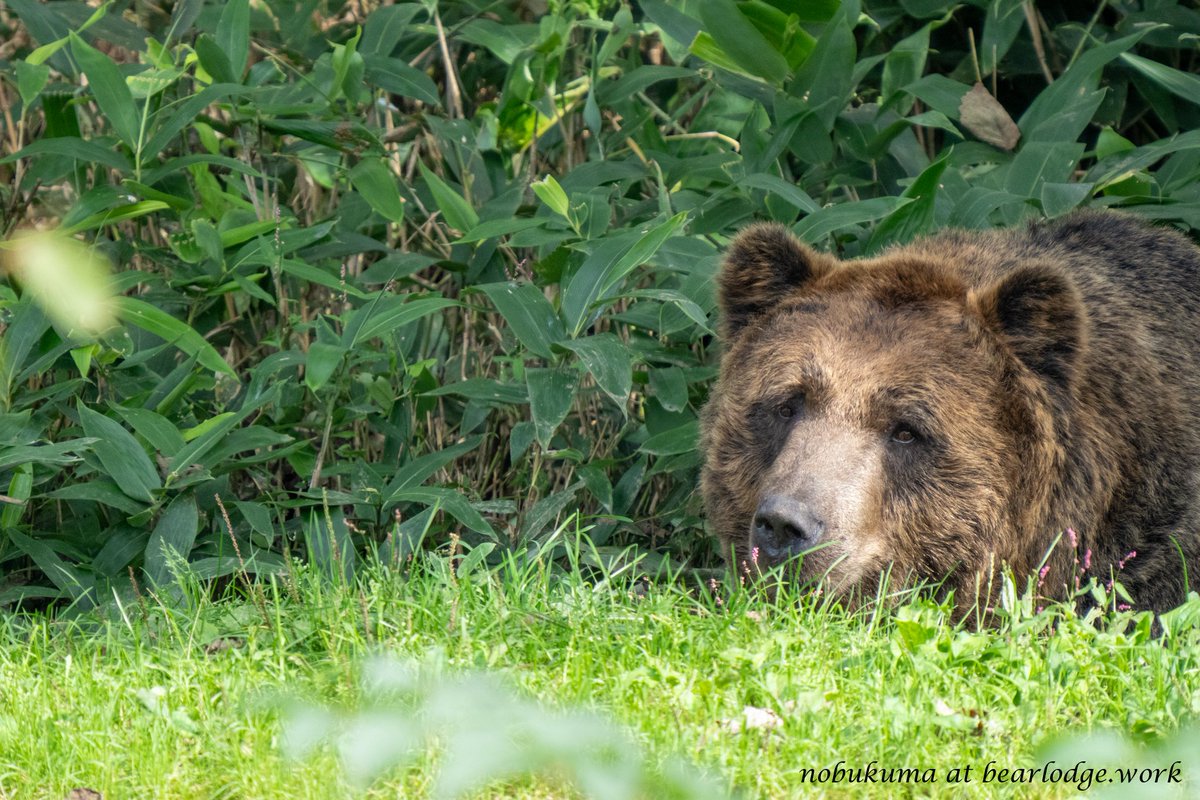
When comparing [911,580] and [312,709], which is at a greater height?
[312,709]

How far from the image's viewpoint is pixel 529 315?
520cm

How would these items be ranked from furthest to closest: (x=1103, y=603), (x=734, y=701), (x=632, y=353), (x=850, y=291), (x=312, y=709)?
(x=632, y=353) < (x=850, y=291) < (x=1103, y=603) < (x=734, y=701) < (x=312, y=709)

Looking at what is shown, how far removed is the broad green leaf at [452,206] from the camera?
5809 mm

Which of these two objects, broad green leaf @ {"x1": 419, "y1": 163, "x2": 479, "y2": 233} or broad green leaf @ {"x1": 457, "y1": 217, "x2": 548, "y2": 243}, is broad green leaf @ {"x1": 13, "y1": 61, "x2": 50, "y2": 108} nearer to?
broad green leaf @ {"x1": 419, "y1": 163, "x2": 479, "y2": 233}

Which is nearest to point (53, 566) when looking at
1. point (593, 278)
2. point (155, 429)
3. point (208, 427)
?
point (155, 429)

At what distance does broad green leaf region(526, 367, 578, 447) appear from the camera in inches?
195

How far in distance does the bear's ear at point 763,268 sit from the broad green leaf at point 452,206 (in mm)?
1405

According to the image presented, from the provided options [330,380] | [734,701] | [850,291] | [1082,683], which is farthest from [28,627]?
[1082,683]

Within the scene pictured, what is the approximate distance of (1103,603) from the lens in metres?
3.79

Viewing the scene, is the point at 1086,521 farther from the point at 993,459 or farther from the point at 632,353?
A: the point at 632,353

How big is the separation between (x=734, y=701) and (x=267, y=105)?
380 cm

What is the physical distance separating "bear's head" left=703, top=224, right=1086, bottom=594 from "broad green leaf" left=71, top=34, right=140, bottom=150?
2718mm

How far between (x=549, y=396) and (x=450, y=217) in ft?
3.84

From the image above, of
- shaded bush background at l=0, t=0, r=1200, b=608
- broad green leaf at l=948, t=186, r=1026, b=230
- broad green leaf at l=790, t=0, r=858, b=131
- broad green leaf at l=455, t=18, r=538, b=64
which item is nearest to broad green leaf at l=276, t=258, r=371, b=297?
shaded bush background at l=0, t=0, r=1200, b=608
